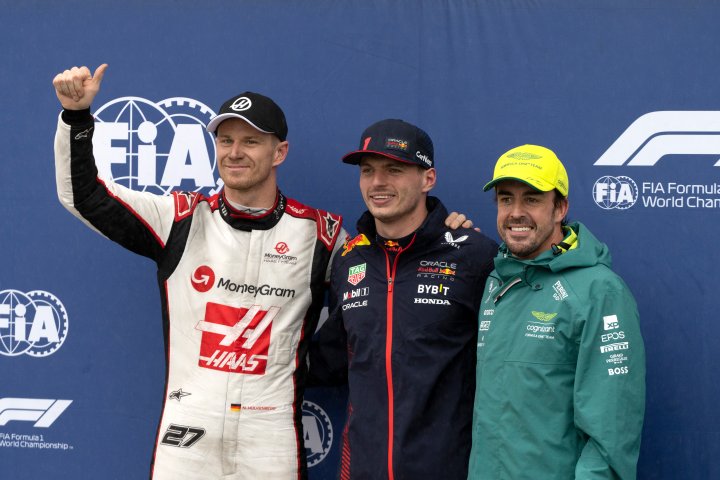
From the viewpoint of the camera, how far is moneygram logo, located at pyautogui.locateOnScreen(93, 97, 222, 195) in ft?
9.69

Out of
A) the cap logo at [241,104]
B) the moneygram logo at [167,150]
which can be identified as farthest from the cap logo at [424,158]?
the moneygram logo at [167,150]

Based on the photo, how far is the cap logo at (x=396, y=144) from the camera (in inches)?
92.5

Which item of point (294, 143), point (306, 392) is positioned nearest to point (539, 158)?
point (294, 143)

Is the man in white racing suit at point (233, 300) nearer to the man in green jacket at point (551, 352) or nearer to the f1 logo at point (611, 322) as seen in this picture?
the man in green jacket at point (551, 352)

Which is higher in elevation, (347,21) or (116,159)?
(347,21)

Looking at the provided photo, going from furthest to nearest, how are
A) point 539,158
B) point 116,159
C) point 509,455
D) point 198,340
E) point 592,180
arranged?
point 116,159 < point 592,180 < point 198,340 < point 539,158 < point 509,455

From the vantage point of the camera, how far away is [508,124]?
281 centimetres

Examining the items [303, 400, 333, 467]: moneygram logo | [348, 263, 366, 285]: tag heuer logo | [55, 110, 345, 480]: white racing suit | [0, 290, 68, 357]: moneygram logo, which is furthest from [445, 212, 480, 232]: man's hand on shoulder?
[0, 290, 68, 357]: moneygram logo

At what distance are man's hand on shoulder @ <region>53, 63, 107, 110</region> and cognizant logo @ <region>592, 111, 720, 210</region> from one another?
1706 mm

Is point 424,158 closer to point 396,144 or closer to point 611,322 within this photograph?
point 396,144

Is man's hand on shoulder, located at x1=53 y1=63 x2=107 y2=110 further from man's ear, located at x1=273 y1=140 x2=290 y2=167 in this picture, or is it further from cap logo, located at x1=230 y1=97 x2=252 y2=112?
man's ear, located at x1=273 y1=140 x2=290 y2=167

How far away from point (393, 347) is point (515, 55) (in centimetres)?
121

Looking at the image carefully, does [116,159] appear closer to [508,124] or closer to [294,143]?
[294,143]

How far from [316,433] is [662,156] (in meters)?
1.60
